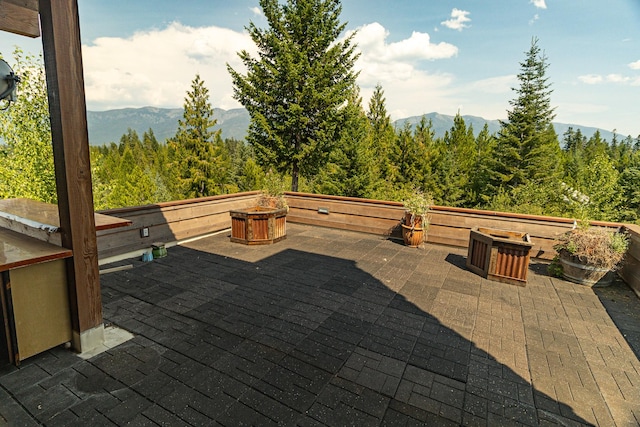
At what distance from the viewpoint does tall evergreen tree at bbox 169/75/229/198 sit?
2520 cm

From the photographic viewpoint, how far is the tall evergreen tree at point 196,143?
82.7 ft

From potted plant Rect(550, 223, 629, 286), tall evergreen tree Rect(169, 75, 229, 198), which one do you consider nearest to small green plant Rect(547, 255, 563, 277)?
potted plant Rect(550, 223, 629, 286)

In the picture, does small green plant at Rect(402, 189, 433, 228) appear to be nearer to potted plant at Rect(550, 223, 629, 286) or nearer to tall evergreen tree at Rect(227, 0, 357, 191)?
potted plant at Rect(550, 223, 629, 286)

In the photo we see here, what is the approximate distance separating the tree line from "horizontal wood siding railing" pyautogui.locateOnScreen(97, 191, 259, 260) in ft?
7.33

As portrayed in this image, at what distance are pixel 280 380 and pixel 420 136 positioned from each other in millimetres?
26779

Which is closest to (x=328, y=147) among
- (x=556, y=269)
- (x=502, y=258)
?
(x=502, y=258)

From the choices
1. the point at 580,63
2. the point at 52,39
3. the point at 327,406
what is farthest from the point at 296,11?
the point at 327,406

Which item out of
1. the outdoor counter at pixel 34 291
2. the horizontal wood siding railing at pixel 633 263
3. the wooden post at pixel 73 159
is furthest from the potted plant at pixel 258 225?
the horizontal wood siding railing at pixel 633 263

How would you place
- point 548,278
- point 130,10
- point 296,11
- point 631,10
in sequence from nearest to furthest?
1. point 631,10
2. point 548,278
3. point 130,10
4. point 296,11

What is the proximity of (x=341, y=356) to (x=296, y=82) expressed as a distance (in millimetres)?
10852

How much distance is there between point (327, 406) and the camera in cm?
243

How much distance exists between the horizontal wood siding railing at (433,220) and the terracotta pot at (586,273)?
1.07 metres

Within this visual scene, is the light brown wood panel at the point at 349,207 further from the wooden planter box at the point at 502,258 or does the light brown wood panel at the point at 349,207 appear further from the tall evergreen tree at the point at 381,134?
the tall evergreen tree at the point at 381,134

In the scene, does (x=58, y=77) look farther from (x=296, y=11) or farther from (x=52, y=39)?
(x=296, y=11)
